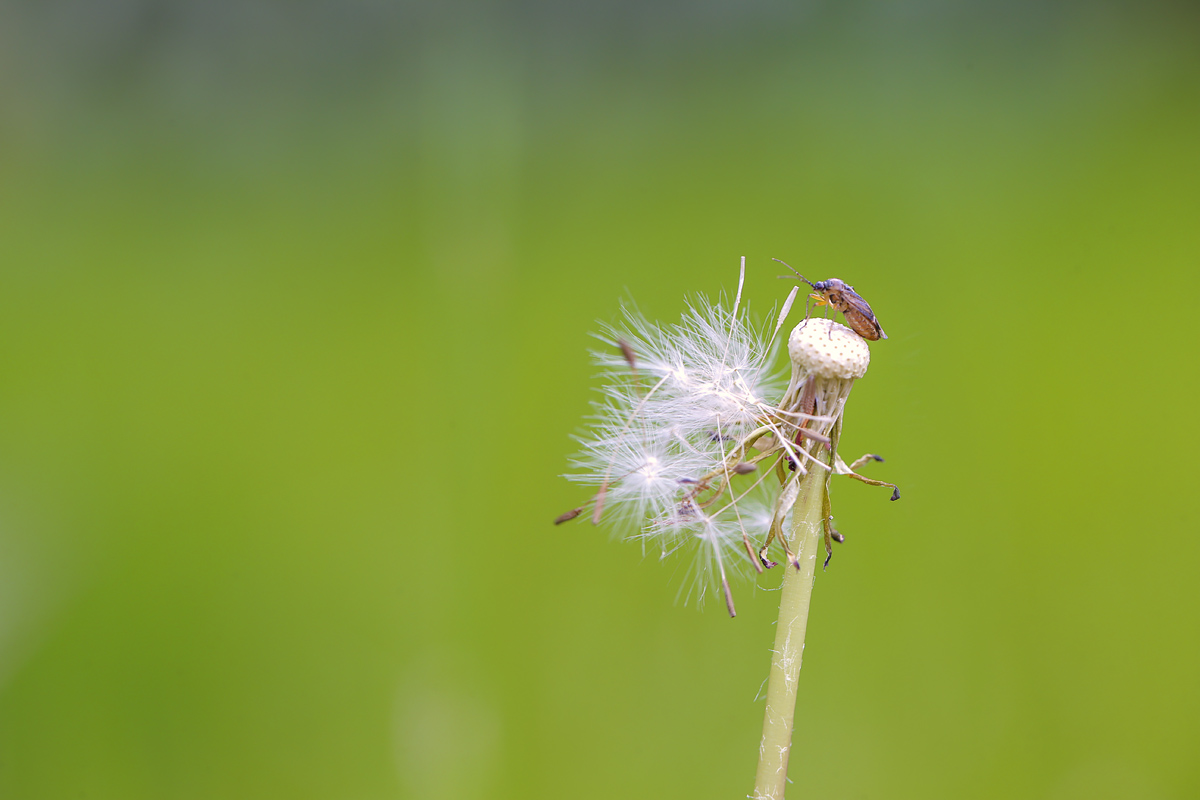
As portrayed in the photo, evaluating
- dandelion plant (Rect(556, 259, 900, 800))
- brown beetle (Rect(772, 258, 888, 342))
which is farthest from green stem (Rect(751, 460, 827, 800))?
brown beetle (Rect(772, 258, 888, 342))

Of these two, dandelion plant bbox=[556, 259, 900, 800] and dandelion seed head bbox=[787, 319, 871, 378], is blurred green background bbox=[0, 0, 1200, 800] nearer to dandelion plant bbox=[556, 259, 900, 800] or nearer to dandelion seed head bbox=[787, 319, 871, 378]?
dandelion plant bbox=[556, 259, 900, 800]

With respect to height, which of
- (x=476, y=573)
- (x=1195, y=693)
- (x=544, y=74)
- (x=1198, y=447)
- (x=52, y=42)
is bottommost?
(x=476, y=573)

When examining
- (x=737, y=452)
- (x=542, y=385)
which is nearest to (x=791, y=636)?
(x=737, y=452)

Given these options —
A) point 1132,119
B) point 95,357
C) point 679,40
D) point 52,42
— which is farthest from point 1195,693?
point 52,42

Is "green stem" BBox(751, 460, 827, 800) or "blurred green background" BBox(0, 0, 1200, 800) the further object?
"blurred green background" BBox(0, 0, 1200, 800)

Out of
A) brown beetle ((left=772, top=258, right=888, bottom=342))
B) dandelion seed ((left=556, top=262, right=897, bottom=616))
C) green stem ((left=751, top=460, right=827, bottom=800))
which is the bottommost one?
green stem ((left=751, top=460, right=827, bottom=800))

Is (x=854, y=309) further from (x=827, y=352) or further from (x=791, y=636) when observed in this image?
(x=791, y=636)

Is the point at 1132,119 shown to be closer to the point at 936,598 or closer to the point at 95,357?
the point at 936,598

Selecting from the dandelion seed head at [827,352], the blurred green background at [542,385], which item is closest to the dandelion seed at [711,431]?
the dandelion seed head at [827,352]
